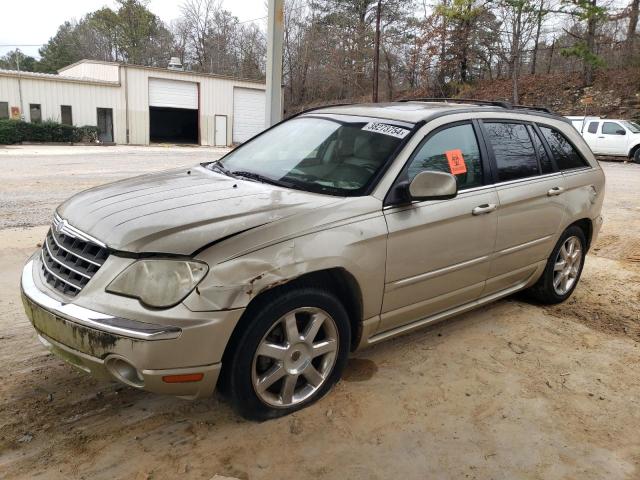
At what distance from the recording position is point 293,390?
296 cm

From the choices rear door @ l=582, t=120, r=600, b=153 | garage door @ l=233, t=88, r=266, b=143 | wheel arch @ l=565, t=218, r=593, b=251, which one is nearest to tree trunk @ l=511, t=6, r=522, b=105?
rear door @ l=582, t=120, r=600, b=153

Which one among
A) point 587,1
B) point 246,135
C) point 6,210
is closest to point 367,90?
point 246,135

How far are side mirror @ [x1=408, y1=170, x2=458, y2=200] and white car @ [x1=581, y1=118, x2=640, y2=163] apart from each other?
66.6 ft

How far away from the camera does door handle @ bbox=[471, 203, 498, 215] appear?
363 cm

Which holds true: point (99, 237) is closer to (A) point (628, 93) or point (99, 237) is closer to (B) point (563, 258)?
(B) point (563, 258)

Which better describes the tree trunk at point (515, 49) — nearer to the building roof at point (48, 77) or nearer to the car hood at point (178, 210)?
the building roof at point (48, 77)

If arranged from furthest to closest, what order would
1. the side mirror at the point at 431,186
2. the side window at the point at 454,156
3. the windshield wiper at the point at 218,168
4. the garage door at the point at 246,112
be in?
the garage door at the point at 246,112 < the windshield wiper at the point at 218,168 < the side window at the point at 454,156 < the side mirror at the point at 431,186

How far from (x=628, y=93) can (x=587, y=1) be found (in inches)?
216

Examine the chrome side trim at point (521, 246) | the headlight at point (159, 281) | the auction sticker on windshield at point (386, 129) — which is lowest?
the chrome side trim at point (521, 246)

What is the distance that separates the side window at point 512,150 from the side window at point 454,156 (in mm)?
231

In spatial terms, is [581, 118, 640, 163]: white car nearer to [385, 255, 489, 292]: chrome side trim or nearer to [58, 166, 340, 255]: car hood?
[385, 255, 489, 292]: chrome side trim

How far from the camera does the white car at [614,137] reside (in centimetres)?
2058

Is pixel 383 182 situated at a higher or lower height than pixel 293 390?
higher

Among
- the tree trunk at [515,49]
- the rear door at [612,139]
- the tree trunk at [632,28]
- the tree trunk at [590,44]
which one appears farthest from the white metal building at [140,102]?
the tree trunk at [632,28]
